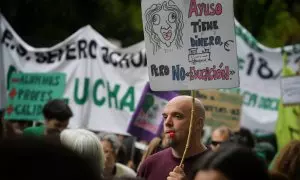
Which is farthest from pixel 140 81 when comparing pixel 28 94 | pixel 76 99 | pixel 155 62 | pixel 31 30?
pixel 31 30

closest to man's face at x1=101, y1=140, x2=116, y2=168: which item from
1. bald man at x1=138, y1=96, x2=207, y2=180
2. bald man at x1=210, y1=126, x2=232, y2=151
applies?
bald man at x1=210, y1=126, x2=232, y2=151

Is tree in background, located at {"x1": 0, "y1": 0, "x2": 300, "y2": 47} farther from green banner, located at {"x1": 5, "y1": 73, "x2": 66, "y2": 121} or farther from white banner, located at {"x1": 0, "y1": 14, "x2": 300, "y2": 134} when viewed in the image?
white banner, located at {"x1": 0, "y1": 14, "x2": 300, "y2": 134}

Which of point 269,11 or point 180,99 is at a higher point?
point 269,11

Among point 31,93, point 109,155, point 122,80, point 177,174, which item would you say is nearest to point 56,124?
point 109,155

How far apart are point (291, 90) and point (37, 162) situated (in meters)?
6.99

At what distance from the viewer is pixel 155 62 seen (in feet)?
15.9

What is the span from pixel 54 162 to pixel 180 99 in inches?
133

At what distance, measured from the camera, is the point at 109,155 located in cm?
650

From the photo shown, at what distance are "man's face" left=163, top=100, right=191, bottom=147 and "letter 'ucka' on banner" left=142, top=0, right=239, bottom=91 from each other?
116 millimetres

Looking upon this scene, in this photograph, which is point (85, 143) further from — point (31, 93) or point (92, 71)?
point (31, 93)

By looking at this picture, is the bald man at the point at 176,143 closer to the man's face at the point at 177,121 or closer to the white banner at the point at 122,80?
the man's face at the point at 177,121

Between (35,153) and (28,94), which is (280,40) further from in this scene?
(35,153)

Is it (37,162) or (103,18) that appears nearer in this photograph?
(37,162)

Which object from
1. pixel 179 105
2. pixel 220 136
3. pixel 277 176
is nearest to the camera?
pixel 277 176
